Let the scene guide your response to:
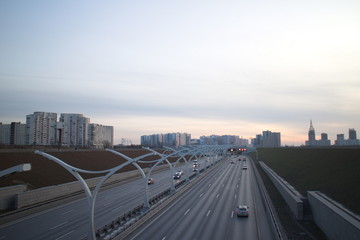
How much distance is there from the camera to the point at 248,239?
2014cm

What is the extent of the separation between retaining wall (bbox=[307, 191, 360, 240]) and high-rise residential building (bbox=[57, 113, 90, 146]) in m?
130

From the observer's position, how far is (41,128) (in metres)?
122

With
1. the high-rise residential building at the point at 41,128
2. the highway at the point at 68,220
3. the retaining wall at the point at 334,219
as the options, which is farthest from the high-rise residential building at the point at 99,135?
the retaining wall at the point at 334,219

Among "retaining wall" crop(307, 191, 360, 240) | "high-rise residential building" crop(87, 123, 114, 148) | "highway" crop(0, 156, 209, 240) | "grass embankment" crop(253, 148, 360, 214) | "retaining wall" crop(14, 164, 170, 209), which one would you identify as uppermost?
"high-rise residential building" crop(87, 123, 114, 148)

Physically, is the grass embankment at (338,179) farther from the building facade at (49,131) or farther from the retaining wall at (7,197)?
the building facade at (49,131)

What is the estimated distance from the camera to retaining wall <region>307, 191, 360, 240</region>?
1559 centimetres

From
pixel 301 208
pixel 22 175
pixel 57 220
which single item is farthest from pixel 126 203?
pixel 301 208

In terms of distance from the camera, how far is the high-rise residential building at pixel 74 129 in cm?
13562

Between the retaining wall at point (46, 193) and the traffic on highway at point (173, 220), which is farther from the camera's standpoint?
the retaining wall at point (46, 193)

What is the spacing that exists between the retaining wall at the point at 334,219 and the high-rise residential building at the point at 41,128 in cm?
12047

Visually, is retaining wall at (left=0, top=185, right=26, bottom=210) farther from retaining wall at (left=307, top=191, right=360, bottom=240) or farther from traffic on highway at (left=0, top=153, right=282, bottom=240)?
retaining wall at (left=307, top=191, right=360, bottom=240)

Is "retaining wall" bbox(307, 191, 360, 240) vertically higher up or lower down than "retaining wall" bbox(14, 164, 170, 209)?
higher up

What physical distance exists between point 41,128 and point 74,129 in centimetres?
1876

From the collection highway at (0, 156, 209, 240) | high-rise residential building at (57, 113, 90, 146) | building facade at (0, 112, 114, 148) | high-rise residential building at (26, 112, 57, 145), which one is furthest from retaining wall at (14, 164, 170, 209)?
high-rise residential building at (57, 113, 90, 146)
